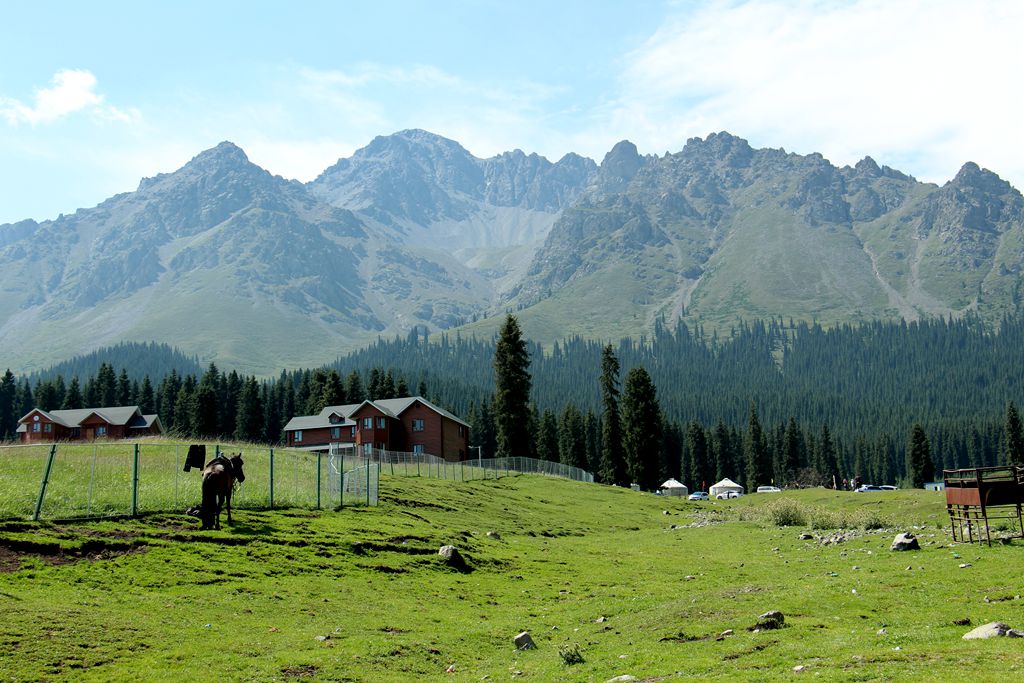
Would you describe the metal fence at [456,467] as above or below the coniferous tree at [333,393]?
below

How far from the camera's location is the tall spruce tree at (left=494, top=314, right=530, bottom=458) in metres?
94.9

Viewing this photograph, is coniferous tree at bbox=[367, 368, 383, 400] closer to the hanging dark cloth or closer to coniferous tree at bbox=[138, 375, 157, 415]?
coniferous tree at bbox=[138, 375, 157, 415]

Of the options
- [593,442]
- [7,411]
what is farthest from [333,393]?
[7,411]

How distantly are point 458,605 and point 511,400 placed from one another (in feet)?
226

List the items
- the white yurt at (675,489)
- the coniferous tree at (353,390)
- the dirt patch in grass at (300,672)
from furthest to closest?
the coniferous tree at (353,390) < the white yurt at (675,489) < the dirt patch in grass at (300,672)

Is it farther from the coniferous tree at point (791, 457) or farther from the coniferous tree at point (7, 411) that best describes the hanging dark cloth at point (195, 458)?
the coniferous tree at point (7, 411)

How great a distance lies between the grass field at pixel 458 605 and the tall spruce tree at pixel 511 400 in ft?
179

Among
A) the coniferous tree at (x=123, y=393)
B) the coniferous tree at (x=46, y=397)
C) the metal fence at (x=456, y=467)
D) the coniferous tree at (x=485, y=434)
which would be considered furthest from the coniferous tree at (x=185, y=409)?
the metal fence at (x=456, y=467)

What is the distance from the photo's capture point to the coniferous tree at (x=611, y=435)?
339 ft

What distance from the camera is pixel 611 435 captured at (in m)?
106

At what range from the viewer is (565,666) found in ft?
58.1

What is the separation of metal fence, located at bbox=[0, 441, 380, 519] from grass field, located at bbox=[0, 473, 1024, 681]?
54.5 inches

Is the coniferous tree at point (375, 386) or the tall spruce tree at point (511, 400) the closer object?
the tall spruce tree at point (511, 400)

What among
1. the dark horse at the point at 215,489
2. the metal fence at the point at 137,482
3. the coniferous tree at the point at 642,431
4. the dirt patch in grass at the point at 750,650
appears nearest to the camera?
the dirt patch in grass at the point at 750,650
